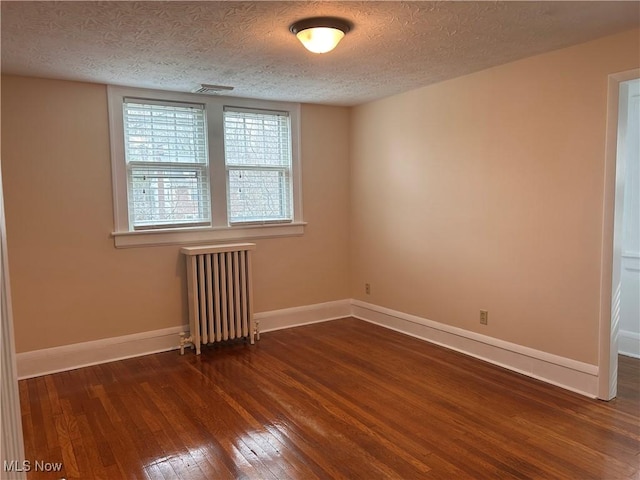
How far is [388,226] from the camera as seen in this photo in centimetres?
476

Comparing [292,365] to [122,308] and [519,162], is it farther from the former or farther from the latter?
[519,162]

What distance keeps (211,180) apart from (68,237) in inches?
50.6

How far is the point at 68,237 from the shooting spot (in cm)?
379

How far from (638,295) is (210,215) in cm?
373

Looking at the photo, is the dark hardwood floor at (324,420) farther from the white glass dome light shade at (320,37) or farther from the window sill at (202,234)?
the white glass dome light shade at (320,37)

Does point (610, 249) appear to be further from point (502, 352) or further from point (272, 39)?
point (272, 39)

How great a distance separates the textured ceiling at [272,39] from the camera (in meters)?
2.38

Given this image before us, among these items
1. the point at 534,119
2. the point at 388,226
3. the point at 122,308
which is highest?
the point at 534,119

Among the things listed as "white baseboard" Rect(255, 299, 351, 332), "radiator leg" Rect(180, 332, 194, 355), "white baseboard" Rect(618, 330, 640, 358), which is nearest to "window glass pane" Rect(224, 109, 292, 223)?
"white baseboard" Rect(255, 299, 351, 332)

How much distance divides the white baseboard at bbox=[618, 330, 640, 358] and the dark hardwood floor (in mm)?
146

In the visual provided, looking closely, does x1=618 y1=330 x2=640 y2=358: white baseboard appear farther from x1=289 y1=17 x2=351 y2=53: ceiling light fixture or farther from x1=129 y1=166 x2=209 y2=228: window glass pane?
x1=129 y1=166 x2=209 y2=228: window glass pane

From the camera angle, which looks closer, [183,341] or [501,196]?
[501,196]

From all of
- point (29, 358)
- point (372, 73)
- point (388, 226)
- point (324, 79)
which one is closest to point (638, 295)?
point (388, 226)

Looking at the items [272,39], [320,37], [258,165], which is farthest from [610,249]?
[258,165]
